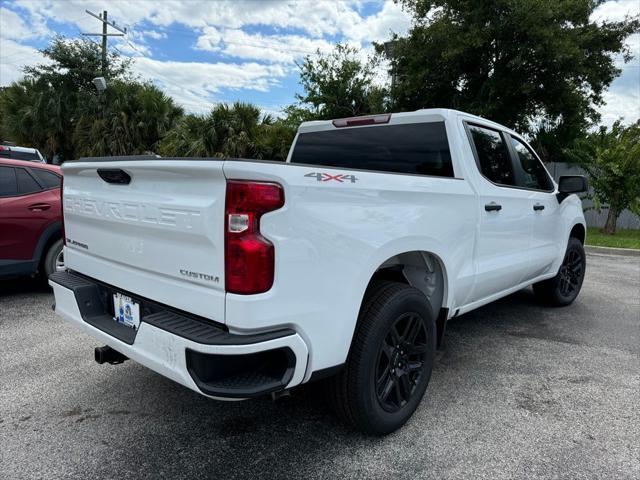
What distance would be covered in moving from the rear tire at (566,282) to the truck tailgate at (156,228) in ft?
13.9

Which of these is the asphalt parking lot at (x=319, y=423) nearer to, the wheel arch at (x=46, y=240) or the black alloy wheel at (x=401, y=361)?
the black alloy wheel at (x=401, y=361)

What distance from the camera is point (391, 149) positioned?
134 inches

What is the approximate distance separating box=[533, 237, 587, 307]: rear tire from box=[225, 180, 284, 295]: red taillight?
13.5ft

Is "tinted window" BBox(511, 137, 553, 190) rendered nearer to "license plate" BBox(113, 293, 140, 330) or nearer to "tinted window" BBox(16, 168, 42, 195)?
"license plate" BBox(113, 293, 140, 330)

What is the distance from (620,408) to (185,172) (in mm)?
2939

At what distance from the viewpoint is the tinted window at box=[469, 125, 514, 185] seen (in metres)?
3.47

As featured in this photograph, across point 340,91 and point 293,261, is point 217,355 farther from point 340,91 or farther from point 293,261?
point 340,91

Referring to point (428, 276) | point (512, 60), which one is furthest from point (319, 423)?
point (512, 60)

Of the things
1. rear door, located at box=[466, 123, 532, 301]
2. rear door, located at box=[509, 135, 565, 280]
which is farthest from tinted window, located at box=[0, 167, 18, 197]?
rear door, located at box=[509, 135, 565, 280]

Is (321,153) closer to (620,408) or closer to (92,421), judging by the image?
(92,421)

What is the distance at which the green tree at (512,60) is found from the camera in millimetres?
12742

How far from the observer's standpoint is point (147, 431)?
2604mm

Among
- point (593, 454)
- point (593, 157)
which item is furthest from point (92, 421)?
point (593, 157)

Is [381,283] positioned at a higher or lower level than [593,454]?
higher
